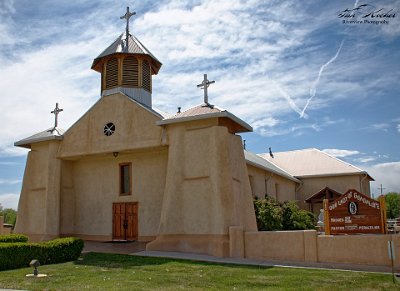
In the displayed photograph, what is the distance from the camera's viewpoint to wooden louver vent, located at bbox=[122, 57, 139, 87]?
23.0 m

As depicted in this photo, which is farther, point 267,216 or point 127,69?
point 127,69

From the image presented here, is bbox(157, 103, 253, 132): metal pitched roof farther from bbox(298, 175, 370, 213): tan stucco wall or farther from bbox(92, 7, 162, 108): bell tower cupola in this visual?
bbox(298, 175, 370, 213): tan stucco wall

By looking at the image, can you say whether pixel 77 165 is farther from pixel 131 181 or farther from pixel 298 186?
pixel 298 186

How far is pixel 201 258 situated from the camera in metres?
16.2

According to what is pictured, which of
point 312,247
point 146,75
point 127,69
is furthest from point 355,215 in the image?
point 127,69

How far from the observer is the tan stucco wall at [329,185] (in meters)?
33.7

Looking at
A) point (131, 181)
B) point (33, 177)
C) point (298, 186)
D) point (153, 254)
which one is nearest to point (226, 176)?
point (153, 254)

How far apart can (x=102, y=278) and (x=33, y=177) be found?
515 inches

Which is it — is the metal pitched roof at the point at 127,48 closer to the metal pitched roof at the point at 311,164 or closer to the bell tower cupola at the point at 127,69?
the bell tower cupola at the point at 127,69

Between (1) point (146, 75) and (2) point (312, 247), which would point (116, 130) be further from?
(2) point (312, 247)

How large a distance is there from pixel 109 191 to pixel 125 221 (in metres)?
1.83

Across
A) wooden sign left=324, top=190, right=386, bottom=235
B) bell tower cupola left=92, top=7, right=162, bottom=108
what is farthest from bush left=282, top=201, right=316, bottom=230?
bell tower cupola left=92, top=7, right=162, bottom=108

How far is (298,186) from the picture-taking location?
35.7m

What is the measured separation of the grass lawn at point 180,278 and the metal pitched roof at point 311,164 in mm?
22238
